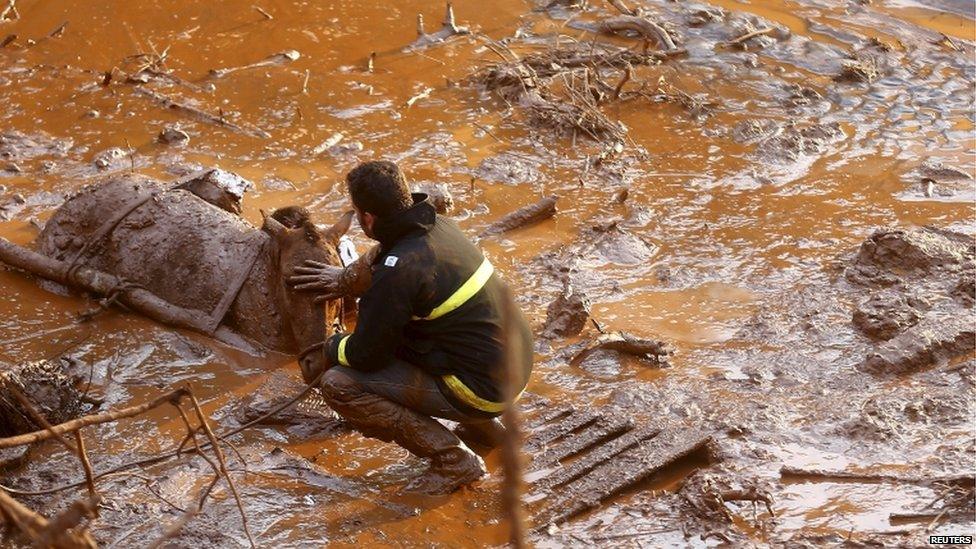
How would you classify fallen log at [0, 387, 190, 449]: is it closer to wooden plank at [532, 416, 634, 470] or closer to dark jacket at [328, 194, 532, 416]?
dark jacket at [328, 194, 532, 416]

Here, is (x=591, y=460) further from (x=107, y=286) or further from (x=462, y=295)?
(x=107, y=286)

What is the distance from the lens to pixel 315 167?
8820mm

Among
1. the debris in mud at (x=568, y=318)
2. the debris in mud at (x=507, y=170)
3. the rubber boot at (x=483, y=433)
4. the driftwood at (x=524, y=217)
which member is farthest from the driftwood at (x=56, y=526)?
the debris in mud at (x=507, y=170)

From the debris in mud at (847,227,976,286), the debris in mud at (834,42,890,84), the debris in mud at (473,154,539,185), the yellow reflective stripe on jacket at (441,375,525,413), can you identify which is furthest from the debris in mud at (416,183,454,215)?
the debris in mud at (834,42,890,84)

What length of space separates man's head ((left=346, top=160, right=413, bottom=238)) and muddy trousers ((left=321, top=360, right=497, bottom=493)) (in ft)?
2.44

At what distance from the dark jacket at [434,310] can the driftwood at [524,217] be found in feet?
9.10

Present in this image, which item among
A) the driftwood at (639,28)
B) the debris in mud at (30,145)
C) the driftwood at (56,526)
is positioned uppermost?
the driftwood at (56,526)

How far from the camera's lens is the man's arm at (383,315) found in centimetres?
495

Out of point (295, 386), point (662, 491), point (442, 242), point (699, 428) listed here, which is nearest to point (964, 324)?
point (699, 428)

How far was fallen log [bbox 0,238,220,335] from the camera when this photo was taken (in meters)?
6.47

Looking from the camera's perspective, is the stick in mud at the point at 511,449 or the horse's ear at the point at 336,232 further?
the horse's ear at the point at 336,232

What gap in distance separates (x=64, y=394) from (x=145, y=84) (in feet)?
16.4

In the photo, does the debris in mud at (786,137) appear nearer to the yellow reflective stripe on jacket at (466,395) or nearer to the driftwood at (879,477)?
the driftwood at (879,477)

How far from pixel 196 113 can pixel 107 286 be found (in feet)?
10.5
